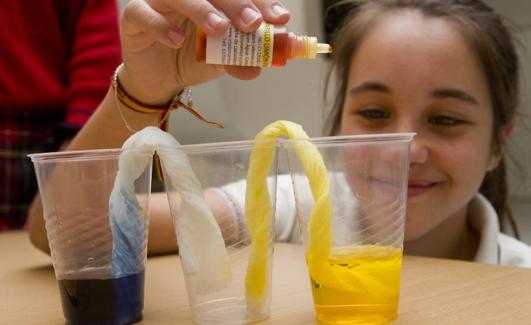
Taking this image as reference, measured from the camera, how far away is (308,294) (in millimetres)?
692

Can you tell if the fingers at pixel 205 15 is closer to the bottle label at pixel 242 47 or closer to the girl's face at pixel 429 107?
the bottle label at pixel 242 47

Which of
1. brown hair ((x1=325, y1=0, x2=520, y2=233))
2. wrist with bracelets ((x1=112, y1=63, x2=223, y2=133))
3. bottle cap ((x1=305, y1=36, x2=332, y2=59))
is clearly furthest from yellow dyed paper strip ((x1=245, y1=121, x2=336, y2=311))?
brown hair ((x1=325, y1=0, x2=520, y2=233))

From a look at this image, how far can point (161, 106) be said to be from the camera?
0.84m

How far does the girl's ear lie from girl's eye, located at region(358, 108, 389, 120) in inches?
12.5

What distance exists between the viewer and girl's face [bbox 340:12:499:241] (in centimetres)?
115

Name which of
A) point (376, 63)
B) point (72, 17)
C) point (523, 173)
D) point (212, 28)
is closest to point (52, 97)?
point (72, 17)

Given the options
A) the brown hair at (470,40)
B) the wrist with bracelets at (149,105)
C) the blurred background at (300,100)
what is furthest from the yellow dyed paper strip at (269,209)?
the blurred background at (300,100)

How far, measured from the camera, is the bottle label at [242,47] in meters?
0.58

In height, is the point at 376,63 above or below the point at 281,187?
above

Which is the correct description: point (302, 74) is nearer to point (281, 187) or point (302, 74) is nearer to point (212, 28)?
point (281, 187)

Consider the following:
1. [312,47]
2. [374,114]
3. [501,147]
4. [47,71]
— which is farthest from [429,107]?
[47,71]

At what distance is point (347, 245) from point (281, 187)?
0.61m

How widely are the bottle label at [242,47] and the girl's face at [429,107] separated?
60 centimetres

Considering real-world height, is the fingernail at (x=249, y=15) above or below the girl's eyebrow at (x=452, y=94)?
above
